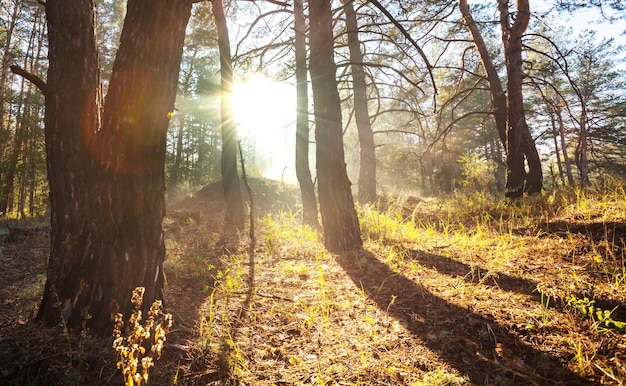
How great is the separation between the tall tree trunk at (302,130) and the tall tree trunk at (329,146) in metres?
2.58

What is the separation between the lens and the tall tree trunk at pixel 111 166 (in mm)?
2168

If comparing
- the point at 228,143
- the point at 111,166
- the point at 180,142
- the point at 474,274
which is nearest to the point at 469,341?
the point at 474,274

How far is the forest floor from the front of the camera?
5.97ft

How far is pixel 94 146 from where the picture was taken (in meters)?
2.36

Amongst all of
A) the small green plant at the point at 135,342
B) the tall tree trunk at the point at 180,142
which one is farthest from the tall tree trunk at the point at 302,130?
the tall tree trunk at the point at 180,142

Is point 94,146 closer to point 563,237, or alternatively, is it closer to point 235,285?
point 235,285

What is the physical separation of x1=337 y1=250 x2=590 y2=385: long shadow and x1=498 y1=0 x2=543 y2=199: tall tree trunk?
16.6 ft

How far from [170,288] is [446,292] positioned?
9.88 feet

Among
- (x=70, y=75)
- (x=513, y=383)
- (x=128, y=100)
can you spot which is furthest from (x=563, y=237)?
(x=70, y=75)

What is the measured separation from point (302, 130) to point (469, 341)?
722 centimetres

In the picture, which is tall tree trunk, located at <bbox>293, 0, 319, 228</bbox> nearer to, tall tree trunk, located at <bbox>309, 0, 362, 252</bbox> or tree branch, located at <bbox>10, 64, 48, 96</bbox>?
tall tree trunk, located at <bbox>309, 0, 362, 252</bbox>

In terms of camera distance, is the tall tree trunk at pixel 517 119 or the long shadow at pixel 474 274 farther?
the tall tree trunk at pixel 517 119

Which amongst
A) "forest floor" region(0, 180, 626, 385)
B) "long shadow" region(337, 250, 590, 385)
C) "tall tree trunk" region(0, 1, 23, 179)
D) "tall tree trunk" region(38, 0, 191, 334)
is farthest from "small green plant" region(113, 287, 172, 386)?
"tall tree trunk" region(0, 1, 23, 179)

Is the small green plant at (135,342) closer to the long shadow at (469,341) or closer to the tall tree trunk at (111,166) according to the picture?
the tall tree trunk at (111,166)
